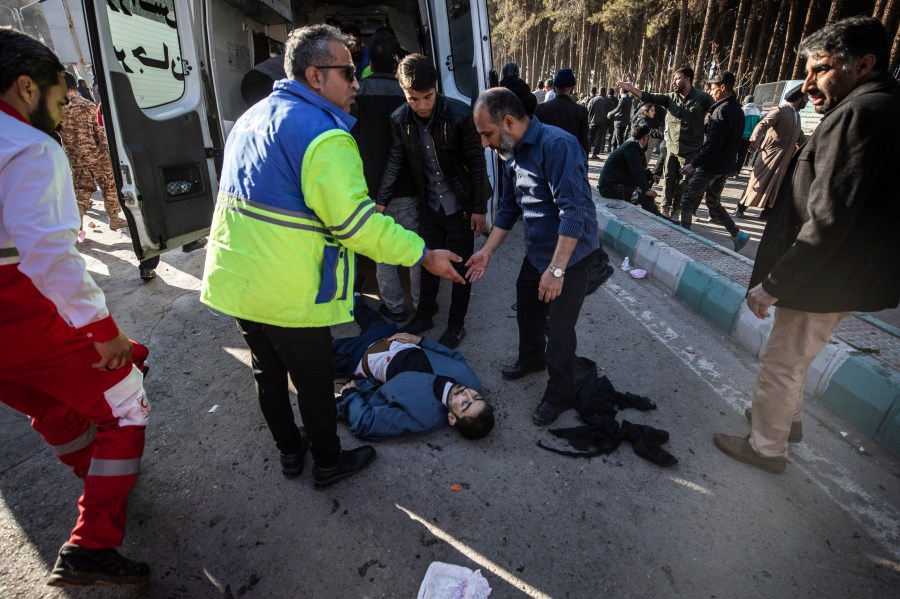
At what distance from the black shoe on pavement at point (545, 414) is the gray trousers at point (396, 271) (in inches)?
59.4

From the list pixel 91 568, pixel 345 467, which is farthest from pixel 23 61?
pixel 345 467

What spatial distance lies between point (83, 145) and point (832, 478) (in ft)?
25.0

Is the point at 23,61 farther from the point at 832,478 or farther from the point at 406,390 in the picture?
the point at 832,478

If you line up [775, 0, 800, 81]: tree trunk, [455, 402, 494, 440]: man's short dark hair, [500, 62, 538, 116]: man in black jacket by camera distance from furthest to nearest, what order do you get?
[775, 0, 800, 81]: tree trunk
[500, 62, 538, 116]: man in black jacket
[455, 402, 494, 440]: man's short dark hair

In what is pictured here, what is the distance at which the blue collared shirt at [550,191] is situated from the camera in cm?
229

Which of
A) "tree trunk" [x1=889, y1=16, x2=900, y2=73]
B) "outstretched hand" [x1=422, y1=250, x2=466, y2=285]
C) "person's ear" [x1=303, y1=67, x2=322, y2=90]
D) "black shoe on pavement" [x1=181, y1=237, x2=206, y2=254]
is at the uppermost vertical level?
"tree trunk" [x1=889, y1=16, x2=900, y2=73]

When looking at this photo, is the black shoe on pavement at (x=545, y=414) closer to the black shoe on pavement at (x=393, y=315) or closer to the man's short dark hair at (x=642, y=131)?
the black shoe on pavement at (x=393, y=315)

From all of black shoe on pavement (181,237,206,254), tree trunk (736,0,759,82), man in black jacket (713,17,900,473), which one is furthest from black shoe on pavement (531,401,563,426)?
tree trunk (736,0,759,82)

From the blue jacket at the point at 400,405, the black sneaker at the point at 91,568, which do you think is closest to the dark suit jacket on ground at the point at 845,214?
the blue jacket at the point at 400,405

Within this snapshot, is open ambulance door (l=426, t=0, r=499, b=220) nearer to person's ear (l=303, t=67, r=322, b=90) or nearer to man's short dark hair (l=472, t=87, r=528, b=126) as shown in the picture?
man's short dark hair (l=472, t=87, r=528, b=126)

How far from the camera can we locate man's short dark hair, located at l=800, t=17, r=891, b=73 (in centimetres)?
173

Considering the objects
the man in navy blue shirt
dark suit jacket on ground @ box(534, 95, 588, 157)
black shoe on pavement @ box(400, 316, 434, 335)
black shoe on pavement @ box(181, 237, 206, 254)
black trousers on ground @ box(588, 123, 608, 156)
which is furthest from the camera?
black trousers on ground @ box(588, 123, 608, 156)

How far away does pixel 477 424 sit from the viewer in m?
2.48

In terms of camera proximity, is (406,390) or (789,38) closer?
(406,390)
